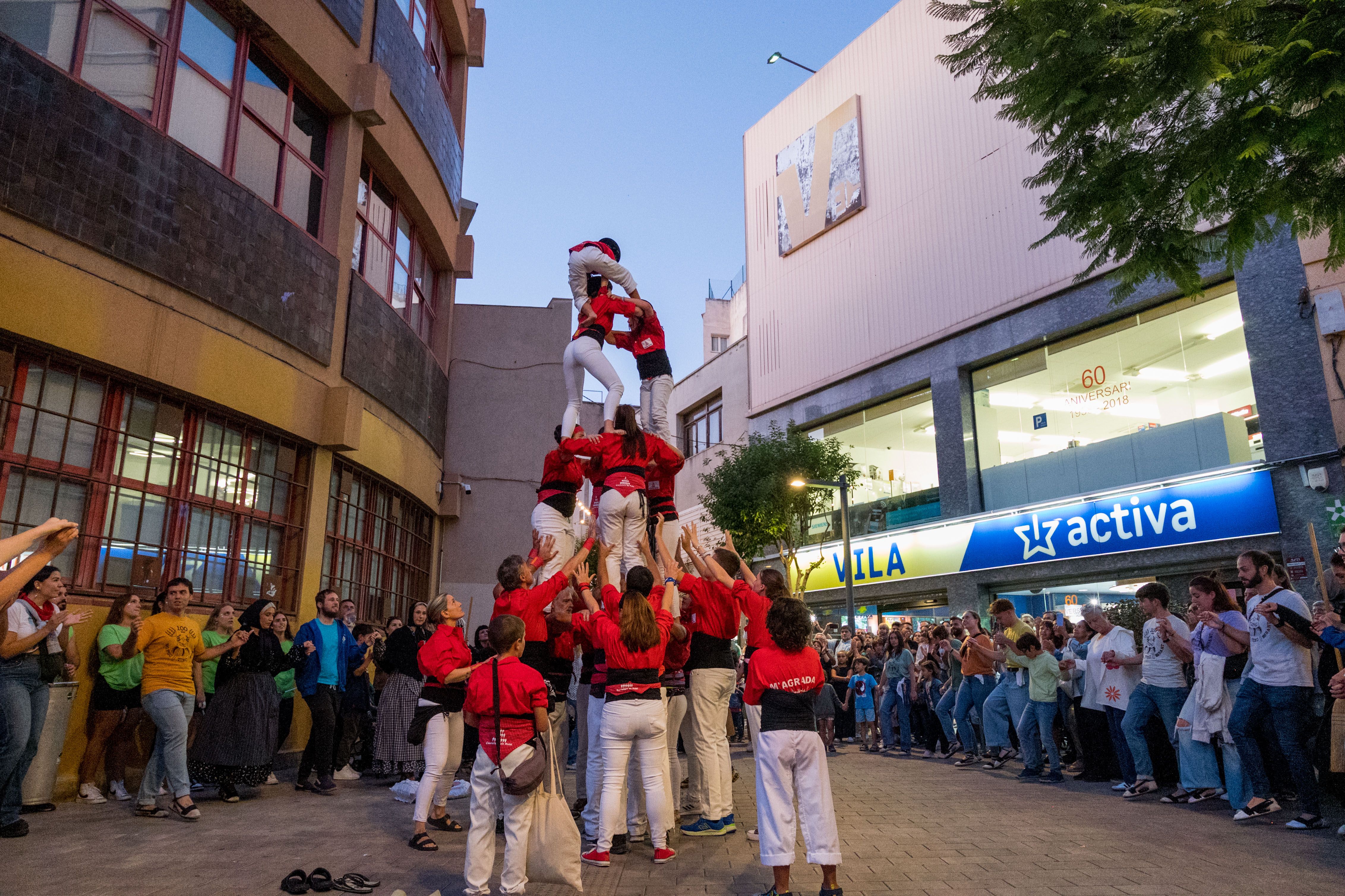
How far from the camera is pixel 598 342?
31.6ft

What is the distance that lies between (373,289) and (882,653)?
428 inches

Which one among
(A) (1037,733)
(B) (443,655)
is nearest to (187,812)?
(B) (443,655)

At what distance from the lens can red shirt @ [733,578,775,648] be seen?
6336mm

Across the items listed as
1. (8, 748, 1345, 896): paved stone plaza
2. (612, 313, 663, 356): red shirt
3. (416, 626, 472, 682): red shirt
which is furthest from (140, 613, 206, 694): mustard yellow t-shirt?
(612, 313, 663, 356): red shirt

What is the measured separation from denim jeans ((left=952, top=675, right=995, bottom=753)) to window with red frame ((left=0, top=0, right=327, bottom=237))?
11.4m

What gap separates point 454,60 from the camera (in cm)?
2023

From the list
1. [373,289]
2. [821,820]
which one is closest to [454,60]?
[373,289]

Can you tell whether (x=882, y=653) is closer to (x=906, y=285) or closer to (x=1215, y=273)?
(x=1215, y=273)

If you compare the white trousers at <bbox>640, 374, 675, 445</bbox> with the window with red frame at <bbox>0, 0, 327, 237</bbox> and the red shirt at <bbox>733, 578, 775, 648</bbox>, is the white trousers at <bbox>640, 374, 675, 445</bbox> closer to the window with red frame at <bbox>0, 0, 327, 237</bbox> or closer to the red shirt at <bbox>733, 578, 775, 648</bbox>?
the red shirt at <bbox>733, 578, 775, 648</bbox>

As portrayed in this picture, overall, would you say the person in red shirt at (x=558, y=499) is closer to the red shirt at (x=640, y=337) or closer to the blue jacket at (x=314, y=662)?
the red shirt at (x=640, y=337)

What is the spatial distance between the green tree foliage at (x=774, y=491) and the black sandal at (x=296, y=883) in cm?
Answer: 1932

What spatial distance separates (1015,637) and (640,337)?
229 inches

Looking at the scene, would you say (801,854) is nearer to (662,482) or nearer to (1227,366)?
(662,482)

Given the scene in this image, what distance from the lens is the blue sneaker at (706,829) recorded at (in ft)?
22.2
